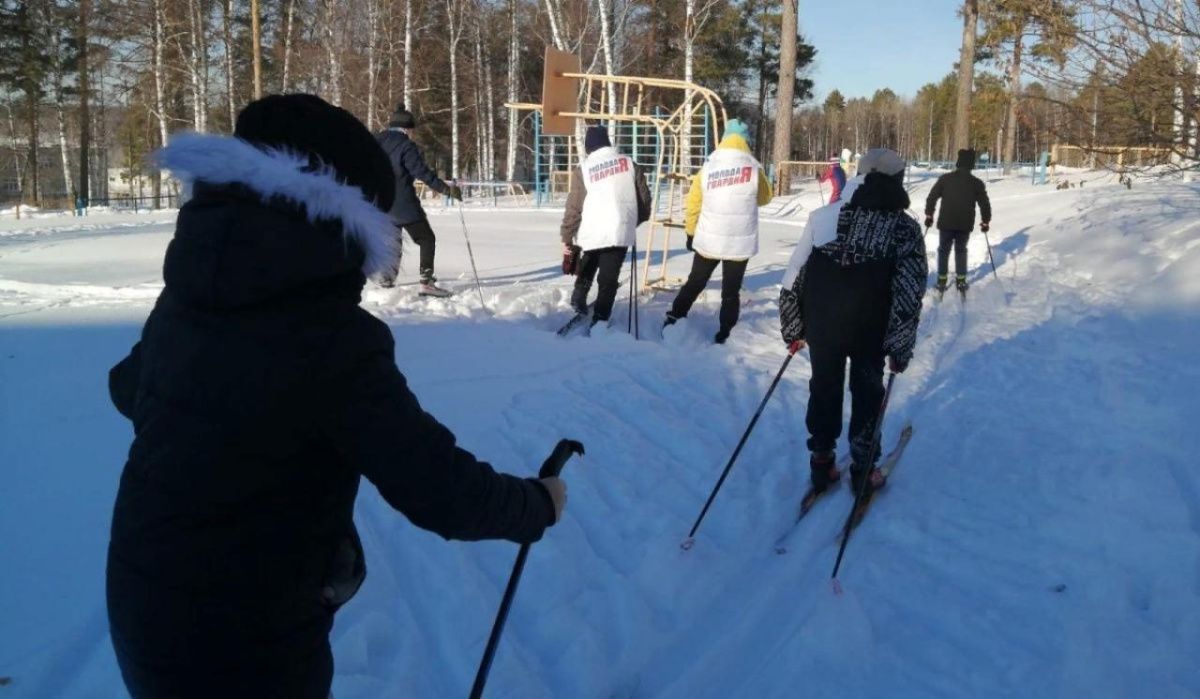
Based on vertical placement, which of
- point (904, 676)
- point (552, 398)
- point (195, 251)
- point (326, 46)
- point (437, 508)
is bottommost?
point (904, 676)

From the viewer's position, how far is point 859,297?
13.7 feet

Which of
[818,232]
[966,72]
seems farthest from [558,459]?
[966,72]

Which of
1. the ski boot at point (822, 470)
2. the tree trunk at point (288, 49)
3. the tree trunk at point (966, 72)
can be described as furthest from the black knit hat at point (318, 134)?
the tree trunk at point (288, 49)

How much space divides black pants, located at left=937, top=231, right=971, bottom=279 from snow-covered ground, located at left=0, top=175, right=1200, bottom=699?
107 inches

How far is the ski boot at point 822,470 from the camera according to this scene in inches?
178

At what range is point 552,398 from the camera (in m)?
5.67

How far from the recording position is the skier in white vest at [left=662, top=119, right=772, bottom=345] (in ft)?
25.0

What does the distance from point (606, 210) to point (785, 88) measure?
1808cm

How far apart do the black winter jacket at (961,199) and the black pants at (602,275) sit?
517cm

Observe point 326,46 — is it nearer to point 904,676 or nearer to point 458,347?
point 458,347

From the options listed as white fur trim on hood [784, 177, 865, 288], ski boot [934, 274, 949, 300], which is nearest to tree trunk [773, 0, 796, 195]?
ski boot [934, 274, 949, 300]

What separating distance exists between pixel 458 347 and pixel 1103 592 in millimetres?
4590

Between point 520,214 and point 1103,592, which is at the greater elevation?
point 520,214

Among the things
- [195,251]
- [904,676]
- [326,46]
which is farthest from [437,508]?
[326,46]
